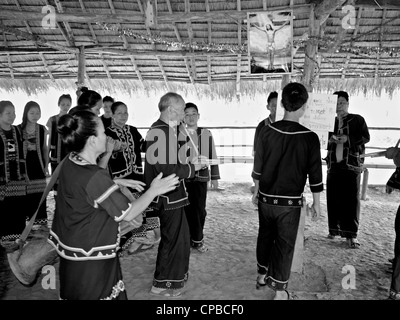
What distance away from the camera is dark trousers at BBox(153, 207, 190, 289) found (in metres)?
2.90

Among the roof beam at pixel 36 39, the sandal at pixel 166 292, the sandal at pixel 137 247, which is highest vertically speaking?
the roof beam at pixel 36 39

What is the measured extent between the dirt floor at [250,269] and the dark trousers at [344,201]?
213 millimetres

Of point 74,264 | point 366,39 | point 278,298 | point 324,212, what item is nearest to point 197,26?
point 366,39

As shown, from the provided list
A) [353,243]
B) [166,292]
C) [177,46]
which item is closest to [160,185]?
[166,292]

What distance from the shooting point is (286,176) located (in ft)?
8.82

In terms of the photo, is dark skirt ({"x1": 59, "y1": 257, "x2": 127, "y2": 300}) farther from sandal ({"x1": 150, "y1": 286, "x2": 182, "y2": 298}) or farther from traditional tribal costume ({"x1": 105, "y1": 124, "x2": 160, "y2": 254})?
traditional tribal costume ({"x1": 105, "y1": 124, "x2": 160, "y2": 254})

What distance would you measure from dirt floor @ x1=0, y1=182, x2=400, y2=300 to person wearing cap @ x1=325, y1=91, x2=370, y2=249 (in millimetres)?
274

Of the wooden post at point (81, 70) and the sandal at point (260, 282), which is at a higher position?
the wooden post at point (81, 70)

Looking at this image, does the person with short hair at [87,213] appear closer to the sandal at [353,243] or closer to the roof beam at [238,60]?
the sandal at [353,243]

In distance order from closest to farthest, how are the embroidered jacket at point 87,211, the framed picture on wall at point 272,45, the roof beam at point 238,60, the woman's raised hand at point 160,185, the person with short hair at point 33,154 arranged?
the embroidered jacket at point 87,211 < the woman's raised hand at point 160,185 < the framed picture on wall at point 272,45 < the person with short hair at point 33,154 < the roof beam at point 238,60

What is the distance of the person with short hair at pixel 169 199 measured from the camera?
2791 millimetres

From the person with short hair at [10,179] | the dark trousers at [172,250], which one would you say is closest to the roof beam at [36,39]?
the person with short hair at [10,179]

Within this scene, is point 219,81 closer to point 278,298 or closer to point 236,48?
point 236,48

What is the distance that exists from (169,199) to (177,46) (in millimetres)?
5330
